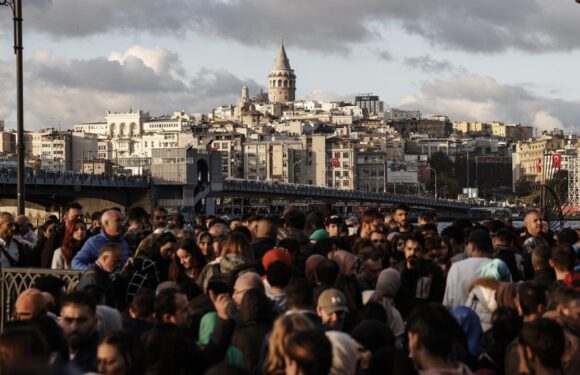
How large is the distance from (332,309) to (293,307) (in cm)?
19

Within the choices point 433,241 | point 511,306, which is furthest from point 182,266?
point 511,306

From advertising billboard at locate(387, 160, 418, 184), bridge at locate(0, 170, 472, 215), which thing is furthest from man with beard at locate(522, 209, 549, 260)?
advertising billboard at locate(387, 160, 418, 184)

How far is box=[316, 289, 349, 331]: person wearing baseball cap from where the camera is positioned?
6.38m

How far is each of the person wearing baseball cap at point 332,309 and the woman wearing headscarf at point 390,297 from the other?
693 millimetres

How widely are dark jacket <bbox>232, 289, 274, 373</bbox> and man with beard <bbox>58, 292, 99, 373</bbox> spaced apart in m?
0.69

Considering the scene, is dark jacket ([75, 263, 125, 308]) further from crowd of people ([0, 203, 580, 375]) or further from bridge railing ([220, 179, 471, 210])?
bridge railing ([220, 179, 471, 210])

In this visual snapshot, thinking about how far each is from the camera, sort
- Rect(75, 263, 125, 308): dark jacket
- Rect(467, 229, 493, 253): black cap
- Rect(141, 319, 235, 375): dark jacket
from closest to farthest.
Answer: Rect(141, 319, 235, 375): dark jacket
Rect(75, 263, 125, 308): dark jacket
Rect(467, 229, 493, 253): black cap

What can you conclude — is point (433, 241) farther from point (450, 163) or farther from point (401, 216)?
point (450, 163)

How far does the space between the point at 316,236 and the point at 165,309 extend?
4.08 m

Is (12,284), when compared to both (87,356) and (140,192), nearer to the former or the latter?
(87,356)

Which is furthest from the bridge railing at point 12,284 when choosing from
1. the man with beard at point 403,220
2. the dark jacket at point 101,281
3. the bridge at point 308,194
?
the bridge at point 308,194

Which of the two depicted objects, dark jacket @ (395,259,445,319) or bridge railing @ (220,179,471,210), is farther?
bridge railing @ (220,179,471,210)

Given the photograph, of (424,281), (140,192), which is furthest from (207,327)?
(140,192)

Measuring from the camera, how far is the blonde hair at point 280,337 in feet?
16.7
